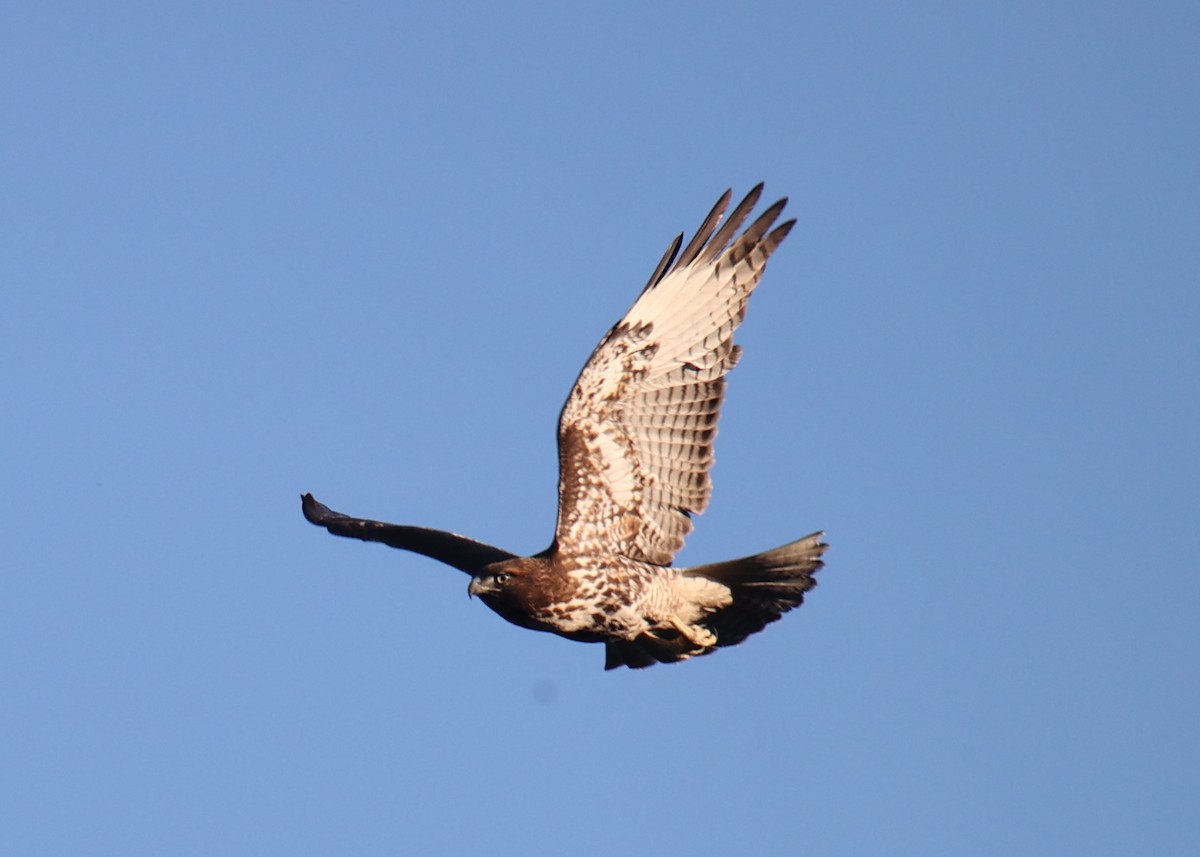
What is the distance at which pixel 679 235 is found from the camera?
10.2m

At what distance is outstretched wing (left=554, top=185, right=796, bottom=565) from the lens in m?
9.96

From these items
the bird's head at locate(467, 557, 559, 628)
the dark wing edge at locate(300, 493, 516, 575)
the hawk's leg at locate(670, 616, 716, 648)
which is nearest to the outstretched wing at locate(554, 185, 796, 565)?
the bird's head at locate(467, 557, 559, 628)

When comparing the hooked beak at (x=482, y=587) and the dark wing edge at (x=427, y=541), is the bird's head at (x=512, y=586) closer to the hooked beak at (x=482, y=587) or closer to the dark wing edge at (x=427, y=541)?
the hooked beak at (x=482, y=587)

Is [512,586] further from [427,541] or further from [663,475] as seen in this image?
[427,541]

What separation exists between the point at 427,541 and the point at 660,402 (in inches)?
77.4

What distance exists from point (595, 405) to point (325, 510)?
10.2 ft

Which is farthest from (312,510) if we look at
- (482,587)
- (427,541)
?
(482,587)

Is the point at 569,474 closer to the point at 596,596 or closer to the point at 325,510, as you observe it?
the point at 596,596

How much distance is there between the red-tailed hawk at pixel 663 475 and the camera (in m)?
9.93

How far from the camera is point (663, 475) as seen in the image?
1016 centimetres

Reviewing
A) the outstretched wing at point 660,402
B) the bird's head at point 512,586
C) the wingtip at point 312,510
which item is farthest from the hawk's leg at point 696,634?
the wingtip at point 312,510

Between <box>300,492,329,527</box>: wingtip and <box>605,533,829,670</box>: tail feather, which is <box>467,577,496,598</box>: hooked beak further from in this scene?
<box>300,492,329,527</box>: wingtip

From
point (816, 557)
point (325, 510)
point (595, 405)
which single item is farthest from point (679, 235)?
point (325, 510)

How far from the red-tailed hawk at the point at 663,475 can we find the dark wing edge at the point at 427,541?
2.07 ft
